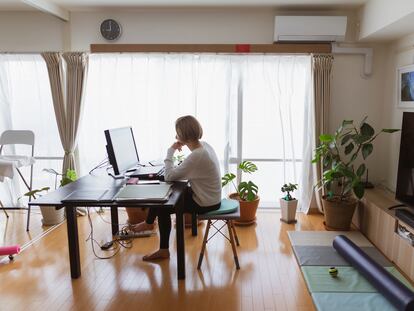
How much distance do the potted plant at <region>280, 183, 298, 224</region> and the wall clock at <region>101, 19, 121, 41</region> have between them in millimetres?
2481

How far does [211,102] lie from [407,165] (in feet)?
6.55

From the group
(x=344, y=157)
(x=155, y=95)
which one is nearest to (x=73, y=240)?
(x=155, y=95)

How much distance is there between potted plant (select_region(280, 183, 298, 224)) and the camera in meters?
3.47

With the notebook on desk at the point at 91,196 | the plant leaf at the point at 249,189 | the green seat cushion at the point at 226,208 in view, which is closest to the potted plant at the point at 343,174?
the plant leaf at the point at 249,189

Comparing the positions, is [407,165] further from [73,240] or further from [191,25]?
[73,240]

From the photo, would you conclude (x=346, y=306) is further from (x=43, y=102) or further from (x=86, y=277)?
(x=43, y=102)

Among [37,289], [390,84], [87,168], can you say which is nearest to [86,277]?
[37,289]

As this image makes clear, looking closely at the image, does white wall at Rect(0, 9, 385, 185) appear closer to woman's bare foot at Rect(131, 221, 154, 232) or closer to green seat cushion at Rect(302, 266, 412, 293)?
green seat cushion at Rect(302, 266, 412, 293)

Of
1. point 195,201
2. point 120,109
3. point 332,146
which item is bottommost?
point 195,201

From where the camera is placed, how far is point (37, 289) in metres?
2.27

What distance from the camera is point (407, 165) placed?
8.64 feet

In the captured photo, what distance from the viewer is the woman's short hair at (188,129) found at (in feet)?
7.95

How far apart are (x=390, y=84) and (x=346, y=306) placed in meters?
2.50

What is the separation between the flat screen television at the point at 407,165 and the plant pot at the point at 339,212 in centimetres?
52
